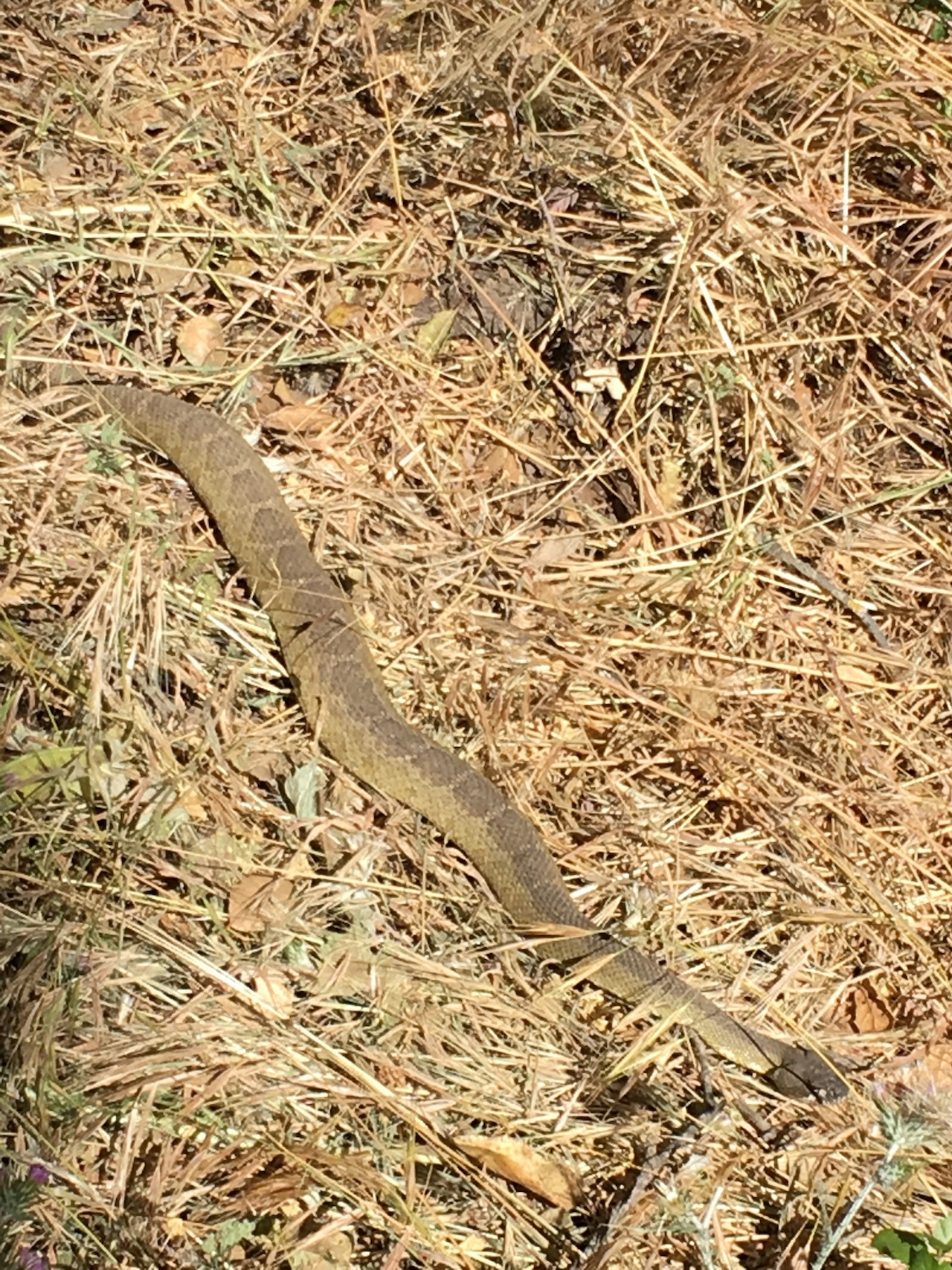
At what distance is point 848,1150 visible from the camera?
109 inches

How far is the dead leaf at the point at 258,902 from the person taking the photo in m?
2.80

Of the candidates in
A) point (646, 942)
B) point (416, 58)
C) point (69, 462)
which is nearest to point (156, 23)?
point (416, 58)

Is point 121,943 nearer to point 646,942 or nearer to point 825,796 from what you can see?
point 646,942

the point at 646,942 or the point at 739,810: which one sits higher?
the point at 739,810

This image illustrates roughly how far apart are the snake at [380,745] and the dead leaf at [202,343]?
0.57ft

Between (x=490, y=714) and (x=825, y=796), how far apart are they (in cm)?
90

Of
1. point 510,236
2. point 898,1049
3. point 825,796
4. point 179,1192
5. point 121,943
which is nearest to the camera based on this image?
point 179,1192

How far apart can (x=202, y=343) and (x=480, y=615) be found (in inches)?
45.0

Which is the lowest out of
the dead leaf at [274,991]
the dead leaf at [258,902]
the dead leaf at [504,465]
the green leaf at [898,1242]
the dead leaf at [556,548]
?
the dead leaf at [274,991]

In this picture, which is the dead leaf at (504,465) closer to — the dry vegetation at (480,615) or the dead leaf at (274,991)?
the dry vegetation at (480,615)

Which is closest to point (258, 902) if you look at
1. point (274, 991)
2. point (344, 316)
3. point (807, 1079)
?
point (274, 991)

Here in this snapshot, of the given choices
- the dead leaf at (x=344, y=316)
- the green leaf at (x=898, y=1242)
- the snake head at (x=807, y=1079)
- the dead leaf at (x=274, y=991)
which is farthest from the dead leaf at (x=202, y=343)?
the green leaf at (x=898, y=1242)

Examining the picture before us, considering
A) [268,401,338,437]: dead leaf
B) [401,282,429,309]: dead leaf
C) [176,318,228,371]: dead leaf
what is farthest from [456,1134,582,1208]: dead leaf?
[401,282,429,309]: dead leaf

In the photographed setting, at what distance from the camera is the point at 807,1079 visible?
2.86 meters
